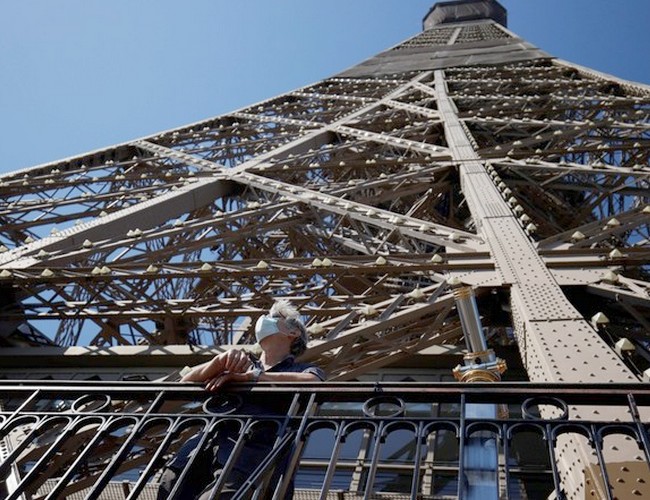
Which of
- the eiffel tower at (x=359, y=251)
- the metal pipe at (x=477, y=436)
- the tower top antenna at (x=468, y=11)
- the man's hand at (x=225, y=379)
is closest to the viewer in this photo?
the metal pipe at (x=477, y=436)

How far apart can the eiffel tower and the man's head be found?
1.13m

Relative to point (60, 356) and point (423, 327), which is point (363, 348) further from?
point (60, 356)

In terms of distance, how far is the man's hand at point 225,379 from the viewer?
307 cm

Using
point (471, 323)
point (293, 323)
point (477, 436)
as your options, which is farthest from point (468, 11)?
point (477, 436)

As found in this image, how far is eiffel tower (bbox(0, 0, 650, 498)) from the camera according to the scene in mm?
5539

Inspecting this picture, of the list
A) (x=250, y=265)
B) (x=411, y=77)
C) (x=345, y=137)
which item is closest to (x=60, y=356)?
(x=250, y=265)

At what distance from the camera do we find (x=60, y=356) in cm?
646

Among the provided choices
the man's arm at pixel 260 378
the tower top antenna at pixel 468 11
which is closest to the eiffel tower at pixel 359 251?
the man's arm at pixel 260 378

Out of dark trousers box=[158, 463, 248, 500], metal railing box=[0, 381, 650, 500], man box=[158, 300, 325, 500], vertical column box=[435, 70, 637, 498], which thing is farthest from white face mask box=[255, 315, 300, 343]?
vertical column box=[435, 70, 637, 498]

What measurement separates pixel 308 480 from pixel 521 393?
104 inches

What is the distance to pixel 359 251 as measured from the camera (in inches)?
370

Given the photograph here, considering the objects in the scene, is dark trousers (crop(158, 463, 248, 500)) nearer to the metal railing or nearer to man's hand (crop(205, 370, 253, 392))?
the metal railing

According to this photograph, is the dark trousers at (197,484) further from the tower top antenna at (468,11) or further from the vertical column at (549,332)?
the tower top antenna at (468,11)

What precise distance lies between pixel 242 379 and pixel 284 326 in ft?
1.28
